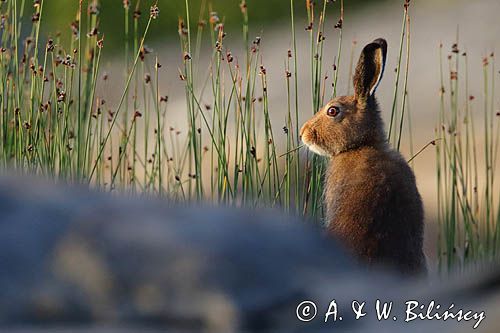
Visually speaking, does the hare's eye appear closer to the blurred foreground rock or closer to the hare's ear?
the hare's ear

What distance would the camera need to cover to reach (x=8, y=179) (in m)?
1.61

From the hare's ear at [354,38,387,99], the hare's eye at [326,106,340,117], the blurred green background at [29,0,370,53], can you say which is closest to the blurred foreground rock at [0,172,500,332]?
the hare's ear at [354,38,387,99]

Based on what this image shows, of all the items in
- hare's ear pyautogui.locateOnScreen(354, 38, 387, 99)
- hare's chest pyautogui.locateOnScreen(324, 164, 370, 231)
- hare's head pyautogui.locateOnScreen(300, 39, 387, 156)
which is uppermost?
hare's ear pyautogui.locateOnScreen(354, 38, 387, 99)

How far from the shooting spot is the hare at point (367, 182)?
2.93 metres

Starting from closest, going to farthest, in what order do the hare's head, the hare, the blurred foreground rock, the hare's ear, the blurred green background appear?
the blurred foreground rock < the hare < the hare's ear < the hare's head < the blurred green background

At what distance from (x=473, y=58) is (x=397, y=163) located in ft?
15.1

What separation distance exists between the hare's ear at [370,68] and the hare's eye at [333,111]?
3.2 inches

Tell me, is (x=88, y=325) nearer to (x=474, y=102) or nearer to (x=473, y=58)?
(x=474, y=102)

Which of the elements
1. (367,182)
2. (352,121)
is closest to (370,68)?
(352,121)

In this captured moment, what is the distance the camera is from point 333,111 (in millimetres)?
3504

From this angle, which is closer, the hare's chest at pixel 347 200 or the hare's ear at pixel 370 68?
the hare's chest at pixel 347 200

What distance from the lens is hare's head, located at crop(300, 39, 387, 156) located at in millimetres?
3402

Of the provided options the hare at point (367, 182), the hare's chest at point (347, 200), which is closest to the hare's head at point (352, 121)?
the hare at point (367, 182)

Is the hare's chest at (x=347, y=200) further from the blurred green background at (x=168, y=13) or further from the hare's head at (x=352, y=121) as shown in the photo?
the blurred green background at (x=168, y=13)
